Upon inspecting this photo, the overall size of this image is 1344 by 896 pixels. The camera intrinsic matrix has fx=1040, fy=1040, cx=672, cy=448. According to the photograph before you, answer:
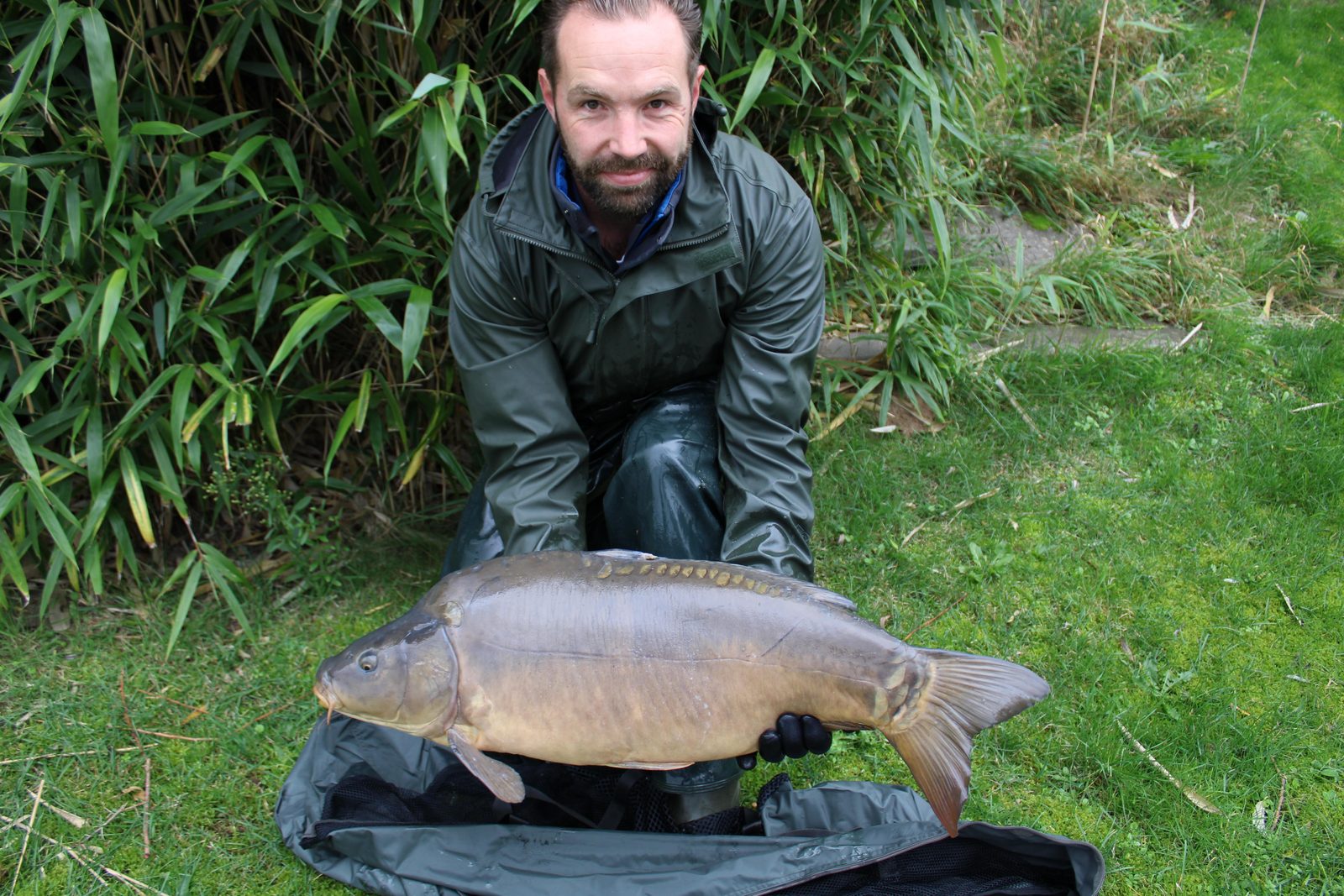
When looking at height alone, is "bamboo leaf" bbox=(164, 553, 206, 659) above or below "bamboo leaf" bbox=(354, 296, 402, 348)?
below

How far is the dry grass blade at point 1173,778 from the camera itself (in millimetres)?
2361

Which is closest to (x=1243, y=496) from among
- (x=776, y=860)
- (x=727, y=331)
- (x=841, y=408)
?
(x=841, y=408)

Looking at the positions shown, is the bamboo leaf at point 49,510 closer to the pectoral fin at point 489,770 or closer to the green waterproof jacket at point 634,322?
the green waterproof jacket at point 634,322

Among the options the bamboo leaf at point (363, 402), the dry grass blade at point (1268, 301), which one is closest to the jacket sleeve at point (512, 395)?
the bamboo leaf at point (363, 402)

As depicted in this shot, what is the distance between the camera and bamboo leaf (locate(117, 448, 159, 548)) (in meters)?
2.86

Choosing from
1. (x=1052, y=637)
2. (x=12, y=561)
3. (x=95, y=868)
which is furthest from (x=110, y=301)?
(x=1052, y=637)

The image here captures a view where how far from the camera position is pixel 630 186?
2262mm

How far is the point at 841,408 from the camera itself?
12.0 feet

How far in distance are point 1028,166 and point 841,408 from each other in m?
1.72

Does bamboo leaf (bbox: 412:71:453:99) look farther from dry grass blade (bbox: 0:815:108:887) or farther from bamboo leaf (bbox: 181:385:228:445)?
dry grass blade (bbox: 0:815:108:887)

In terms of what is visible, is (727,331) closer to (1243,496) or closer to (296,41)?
(296,41)

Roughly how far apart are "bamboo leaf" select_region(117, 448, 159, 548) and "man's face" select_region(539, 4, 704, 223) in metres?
1.55

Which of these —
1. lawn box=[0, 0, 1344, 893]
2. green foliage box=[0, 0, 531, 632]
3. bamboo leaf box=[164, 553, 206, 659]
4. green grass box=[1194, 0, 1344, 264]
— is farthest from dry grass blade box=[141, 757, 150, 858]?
green grass box=[1194, 0, 1344, 264]

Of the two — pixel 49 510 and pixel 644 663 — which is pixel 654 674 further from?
pixel 49 510
